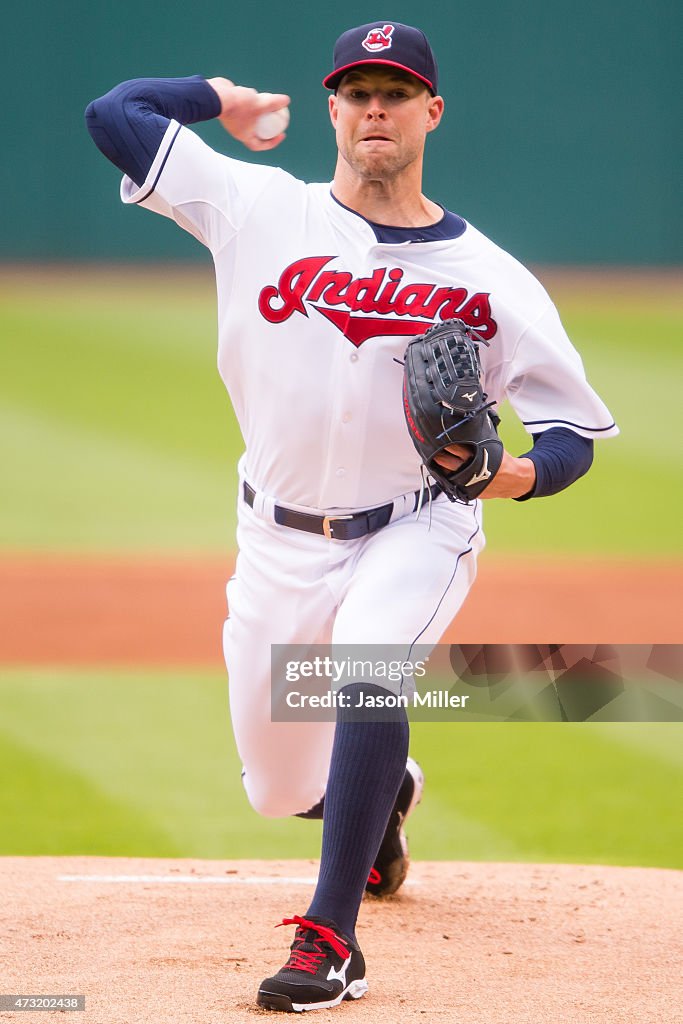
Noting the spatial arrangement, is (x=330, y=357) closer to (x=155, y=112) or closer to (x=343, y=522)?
(x=343, y=522)

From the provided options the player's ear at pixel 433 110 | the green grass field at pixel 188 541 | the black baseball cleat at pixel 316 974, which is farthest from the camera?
the green grass field at pixel 188 541

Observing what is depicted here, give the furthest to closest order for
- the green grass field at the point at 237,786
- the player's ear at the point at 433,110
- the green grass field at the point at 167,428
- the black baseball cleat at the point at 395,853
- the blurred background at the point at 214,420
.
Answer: the green grass field at the point at 167,428 < the blurred background at the point at 214,420 < the green grass field at the point at 237,786 < the black baseball cleat at the point at 395,853 < the player's ear at the point at 433,110

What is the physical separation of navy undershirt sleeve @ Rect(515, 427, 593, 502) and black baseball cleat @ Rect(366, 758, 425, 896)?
892mm

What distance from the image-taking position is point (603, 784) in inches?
187

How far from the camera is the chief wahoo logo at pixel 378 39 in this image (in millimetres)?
2662

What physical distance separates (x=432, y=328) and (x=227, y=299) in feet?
1.59

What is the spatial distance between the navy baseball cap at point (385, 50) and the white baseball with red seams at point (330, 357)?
0.93ft

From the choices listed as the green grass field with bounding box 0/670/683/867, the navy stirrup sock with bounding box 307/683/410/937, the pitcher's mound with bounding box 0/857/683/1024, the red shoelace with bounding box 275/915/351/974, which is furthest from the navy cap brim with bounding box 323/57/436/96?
the green grass field with bounding box 0/670/683/867

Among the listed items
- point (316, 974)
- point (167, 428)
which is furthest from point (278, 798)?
point (167, 428)

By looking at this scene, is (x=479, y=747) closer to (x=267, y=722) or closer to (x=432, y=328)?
(x=267, y=722)

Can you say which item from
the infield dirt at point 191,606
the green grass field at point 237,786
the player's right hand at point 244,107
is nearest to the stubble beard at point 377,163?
the player's right hand at point 244,107

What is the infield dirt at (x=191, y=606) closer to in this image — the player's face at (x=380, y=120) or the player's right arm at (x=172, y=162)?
the player's right arm at (x=172, y=162)

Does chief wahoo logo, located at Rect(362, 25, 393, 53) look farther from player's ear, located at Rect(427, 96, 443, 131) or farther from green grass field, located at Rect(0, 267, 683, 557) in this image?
green grass field, located at Rect(0, 267, 683, 557)

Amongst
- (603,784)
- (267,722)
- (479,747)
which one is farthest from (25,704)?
(267,722)
